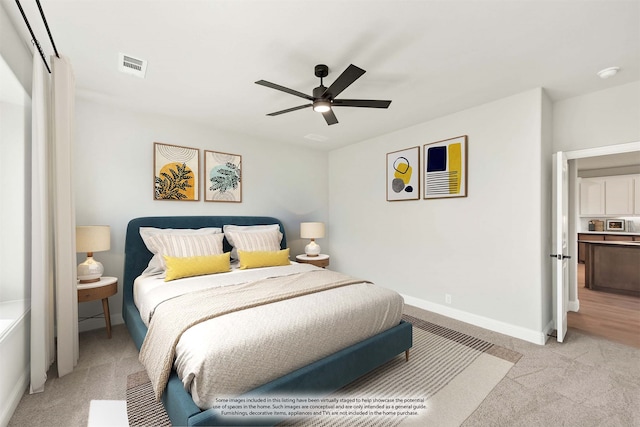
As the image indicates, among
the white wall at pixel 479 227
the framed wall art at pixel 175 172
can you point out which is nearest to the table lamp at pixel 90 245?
the framed wall art at pixel 175 172

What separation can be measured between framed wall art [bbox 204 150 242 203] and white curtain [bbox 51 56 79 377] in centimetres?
167

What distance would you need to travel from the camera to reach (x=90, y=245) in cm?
264

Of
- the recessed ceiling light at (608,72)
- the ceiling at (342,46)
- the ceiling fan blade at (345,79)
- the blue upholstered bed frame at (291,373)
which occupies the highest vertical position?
the ceiling at (342,46)

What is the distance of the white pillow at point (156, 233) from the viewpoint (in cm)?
296

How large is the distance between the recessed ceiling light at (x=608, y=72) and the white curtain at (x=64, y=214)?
440 cm

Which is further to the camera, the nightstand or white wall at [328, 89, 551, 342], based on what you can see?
the nightstand

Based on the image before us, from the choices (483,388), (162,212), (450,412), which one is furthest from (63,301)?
(483,388)

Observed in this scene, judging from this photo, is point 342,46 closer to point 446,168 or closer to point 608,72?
point 446,168

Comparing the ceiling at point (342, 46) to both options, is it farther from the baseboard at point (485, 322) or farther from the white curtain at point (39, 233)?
the baseboard at point (485, 322)

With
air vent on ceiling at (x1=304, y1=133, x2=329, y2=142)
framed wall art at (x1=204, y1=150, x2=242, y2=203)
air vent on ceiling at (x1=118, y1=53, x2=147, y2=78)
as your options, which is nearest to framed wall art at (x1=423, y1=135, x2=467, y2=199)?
air vent on ceiling at (x1=304, y1=133, x2=329, y2=142)

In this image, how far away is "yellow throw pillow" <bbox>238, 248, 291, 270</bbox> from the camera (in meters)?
3.21

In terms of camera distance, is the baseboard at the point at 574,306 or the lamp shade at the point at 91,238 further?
the baseboard at the point at 574,306

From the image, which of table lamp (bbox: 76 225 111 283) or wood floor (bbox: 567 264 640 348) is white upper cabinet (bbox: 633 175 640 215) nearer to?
wood floor (bbox: 567 264 640 348)

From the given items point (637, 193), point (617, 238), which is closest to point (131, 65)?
point (637, 193)
